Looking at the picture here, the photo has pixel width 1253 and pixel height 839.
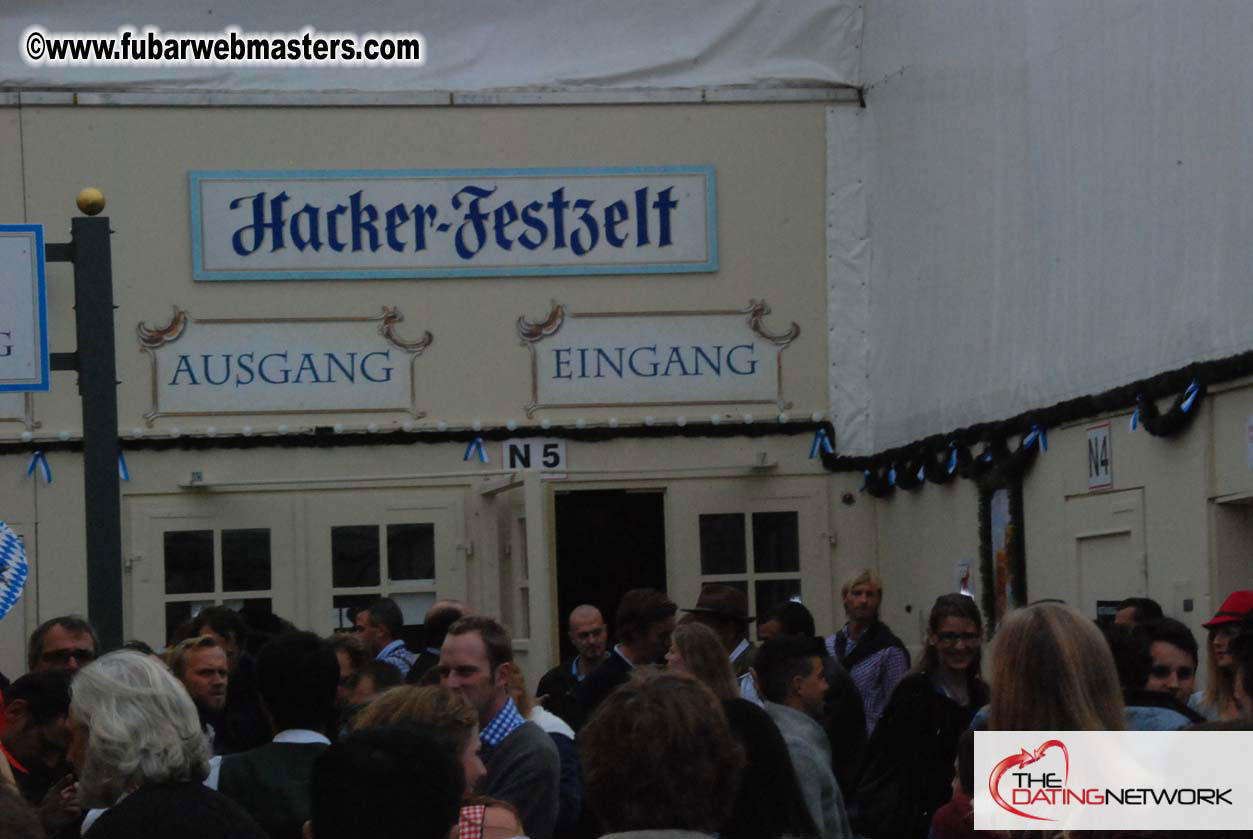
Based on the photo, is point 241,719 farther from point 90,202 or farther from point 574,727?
point 90,202

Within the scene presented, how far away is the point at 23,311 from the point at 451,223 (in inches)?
207

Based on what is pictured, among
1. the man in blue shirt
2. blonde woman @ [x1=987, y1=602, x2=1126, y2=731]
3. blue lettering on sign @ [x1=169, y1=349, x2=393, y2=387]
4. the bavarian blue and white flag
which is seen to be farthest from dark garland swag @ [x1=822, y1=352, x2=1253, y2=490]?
the bavarian blue and white flag

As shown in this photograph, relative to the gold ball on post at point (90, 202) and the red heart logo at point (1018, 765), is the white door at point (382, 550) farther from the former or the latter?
the red heart logo at point (1018, 765)

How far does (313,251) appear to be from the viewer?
1262cm

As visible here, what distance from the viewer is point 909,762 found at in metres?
6.09

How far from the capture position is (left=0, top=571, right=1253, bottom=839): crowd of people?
327 cm

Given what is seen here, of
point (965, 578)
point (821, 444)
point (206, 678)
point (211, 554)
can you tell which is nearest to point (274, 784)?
point (206, 678)

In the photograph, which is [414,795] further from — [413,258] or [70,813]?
[413,258]

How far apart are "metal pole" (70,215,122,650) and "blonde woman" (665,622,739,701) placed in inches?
115

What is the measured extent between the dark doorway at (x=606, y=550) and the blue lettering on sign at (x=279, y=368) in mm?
3037

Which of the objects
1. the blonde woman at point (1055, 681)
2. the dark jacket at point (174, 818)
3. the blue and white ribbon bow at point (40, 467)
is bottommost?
the dark jacket at point (174, 818)

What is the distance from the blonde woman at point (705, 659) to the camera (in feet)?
17.1

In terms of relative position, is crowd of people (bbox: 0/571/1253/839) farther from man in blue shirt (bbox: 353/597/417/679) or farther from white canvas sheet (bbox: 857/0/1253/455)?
white canvas sheet (bbox: 857/0/1253/455)

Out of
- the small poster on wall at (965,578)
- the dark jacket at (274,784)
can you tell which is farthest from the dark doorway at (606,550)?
the dark jacket at (274,784)
